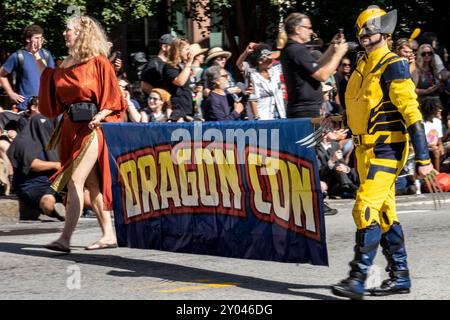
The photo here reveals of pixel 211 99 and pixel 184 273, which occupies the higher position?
pixel 211 99

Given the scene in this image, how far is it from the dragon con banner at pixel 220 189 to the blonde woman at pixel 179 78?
489 centimetres

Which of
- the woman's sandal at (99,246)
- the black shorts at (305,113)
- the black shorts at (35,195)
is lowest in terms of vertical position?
the woman's sandal at (99,246)

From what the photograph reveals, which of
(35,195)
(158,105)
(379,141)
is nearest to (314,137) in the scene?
(379,141)

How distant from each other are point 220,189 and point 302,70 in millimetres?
2789

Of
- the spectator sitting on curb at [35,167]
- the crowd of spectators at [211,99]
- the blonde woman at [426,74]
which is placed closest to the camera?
the spectator sitting on curb at [35,167]

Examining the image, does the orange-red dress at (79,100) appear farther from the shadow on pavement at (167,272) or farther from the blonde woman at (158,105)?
the blonde woman at (158,105)

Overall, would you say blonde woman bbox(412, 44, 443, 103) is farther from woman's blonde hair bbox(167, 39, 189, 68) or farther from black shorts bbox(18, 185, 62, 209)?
black shorts bbox(18, 185, 62, 209)

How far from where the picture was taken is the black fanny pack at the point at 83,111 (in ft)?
32.0

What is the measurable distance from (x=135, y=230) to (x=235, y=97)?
553cm

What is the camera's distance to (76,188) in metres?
9.84

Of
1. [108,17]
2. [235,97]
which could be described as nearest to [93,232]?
[235,97]

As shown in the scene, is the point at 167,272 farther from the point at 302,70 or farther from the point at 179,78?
the point at 179,78

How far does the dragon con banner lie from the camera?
320 inches

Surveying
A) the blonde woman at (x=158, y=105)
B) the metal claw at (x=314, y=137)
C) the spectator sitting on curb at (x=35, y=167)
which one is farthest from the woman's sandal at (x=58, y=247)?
the blonde woman at (x=158, y=105)
